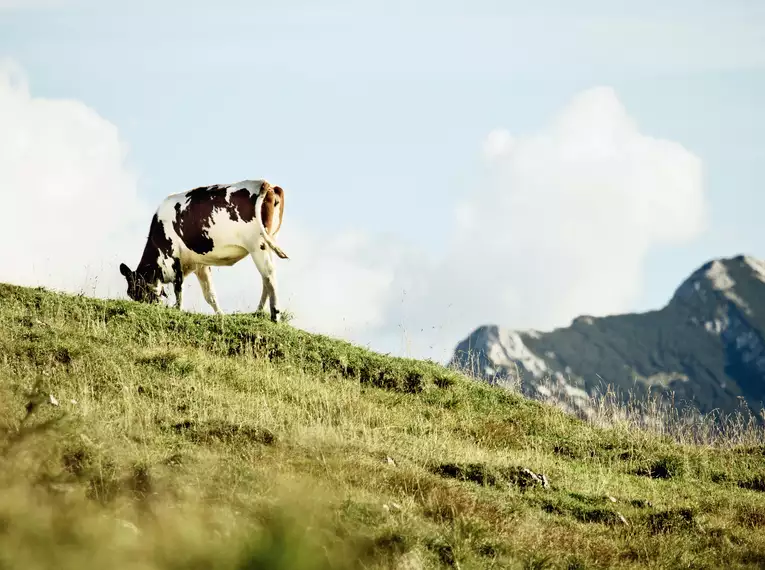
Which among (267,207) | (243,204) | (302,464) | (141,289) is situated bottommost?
(302,464)

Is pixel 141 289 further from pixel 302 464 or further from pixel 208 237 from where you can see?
pixel 302 464

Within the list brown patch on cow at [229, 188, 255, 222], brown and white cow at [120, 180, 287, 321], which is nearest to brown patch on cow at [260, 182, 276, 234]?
brown and white cow at [120, 180, 287, 321]

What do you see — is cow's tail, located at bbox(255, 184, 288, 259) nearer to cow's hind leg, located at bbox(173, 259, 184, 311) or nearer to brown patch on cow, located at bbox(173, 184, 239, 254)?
brown patch on cow, located at bbox(173, 184, 239, 254)

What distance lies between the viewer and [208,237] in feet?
85.1

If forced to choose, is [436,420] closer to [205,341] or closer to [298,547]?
[205,341]

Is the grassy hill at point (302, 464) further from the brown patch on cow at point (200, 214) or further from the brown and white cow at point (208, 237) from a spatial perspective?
the brown patch on cow at point (200, 214)

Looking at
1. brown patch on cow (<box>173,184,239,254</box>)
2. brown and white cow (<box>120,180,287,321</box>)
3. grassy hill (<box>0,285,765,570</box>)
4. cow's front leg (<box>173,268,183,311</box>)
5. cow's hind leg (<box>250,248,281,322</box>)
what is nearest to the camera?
grassy hill (<box>0,285,765,570</box>)

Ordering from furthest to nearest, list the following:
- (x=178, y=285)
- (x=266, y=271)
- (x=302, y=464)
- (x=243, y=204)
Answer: (x=178, y=285) → (x=243, y=204) → (x=266, y=271) → (x=302, y=464)

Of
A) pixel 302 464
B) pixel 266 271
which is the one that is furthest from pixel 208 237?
pixel 302 464

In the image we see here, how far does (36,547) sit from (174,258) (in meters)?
20.1

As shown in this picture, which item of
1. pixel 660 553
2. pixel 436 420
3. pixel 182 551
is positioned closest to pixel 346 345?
pixel 436 420

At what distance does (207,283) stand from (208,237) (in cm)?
167

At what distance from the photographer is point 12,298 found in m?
22.4

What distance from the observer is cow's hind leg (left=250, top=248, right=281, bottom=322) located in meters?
25.0
